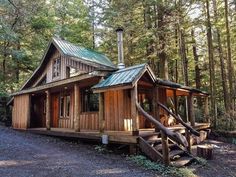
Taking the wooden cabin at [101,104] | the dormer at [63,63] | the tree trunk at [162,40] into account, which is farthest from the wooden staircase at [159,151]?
the tree trunk at [162,40]

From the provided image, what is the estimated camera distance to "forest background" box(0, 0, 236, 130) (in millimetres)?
17672

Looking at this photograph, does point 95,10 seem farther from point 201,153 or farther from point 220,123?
point 201,153

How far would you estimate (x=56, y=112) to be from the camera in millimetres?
16359

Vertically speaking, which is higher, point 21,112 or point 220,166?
point 21,112

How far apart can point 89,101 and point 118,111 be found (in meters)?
2.60

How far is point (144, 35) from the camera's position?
1852 centimetres

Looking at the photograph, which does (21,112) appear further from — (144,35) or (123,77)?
(123,77)

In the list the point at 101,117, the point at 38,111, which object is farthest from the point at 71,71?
the point at 38,111

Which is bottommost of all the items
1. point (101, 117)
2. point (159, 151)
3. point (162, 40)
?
point (159, 151)

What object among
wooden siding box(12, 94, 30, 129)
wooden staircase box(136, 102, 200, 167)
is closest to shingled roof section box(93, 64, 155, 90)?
wooden staircase box(136, 102, 200, 167)

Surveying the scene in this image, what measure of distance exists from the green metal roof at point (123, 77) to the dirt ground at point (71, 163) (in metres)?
2.66

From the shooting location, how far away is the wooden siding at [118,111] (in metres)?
11.4

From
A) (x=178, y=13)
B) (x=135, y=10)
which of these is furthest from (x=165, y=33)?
(x=135, y=10)

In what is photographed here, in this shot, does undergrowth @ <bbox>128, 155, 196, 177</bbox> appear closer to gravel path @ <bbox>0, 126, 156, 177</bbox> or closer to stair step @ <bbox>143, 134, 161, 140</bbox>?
gravel path @ <bbox>0, 126, 156, 177</bbox>
